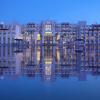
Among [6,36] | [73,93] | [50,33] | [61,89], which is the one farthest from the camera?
[6,36]

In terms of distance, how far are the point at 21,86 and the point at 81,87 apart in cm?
145

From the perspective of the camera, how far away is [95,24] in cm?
8531

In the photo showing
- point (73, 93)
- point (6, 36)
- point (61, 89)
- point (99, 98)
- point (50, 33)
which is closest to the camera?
point (99, 98)

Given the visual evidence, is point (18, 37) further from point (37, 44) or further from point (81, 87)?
point (81, 87)

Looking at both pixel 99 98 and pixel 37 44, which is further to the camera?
pixel 37 44

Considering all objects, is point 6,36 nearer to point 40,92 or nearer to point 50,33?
point 50,33

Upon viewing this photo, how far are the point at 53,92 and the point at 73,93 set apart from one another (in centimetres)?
43

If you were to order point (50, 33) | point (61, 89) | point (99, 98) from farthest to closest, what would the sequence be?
point (50, 33)
point (61, 89)
point (99, 98)

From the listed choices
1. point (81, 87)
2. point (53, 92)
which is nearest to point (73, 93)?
point (53, 92)

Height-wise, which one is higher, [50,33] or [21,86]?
[50,33]

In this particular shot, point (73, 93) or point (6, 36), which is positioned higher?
point (6, 36)

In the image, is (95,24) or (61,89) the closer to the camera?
(61,89)

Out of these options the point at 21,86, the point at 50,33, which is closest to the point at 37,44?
the point at 50,33

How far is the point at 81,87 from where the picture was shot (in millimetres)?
8633
